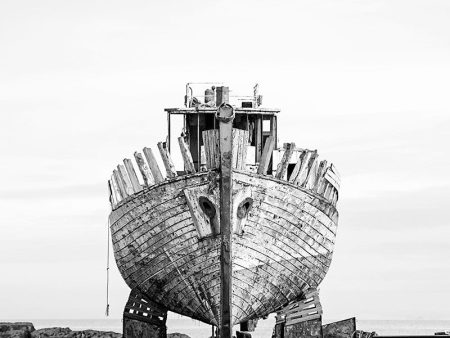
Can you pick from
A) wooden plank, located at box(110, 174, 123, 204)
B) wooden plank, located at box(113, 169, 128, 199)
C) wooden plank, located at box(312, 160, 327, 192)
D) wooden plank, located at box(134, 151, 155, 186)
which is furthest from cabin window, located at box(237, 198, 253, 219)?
wooden plank, located at box(110, 174, 123, 204)

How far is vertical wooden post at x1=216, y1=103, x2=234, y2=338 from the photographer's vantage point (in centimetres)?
3500

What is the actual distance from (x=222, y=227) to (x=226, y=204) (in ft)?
2.00

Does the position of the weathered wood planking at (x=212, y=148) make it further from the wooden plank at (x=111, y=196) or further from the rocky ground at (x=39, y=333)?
the rocky ground at (x=39, y=333)

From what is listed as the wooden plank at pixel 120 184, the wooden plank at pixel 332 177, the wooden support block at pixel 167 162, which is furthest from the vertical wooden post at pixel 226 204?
the wooden plank at pixel 332 177

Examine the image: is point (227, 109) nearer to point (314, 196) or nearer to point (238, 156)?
point (238, 156)

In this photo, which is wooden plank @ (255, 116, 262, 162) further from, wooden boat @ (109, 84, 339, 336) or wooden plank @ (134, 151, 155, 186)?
wooden plank @ (134, 151, 155, 186)

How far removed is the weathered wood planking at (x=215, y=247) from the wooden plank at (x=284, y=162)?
32 cm

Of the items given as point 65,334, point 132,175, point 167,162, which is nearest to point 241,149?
point 167,162

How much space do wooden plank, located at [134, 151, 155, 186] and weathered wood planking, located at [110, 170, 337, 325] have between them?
29cm

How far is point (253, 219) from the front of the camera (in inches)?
1414

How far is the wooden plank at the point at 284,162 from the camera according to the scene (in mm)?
36625

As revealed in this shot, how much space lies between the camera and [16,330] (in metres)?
48.9

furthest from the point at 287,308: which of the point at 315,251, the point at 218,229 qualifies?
the point at 218,229

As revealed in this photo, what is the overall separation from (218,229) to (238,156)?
1852mm
